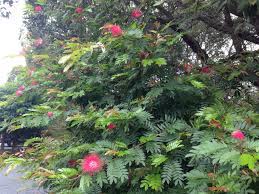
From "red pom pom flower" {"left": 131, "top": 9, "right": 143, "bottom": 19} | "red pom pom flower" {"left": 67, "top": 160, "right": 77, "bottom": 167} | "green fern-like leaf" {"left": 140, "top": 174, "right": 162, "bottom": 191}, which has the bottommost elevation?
"green fern-like leaf" {"left": 140, "top": 174, "right": 162, "bottom": 191}

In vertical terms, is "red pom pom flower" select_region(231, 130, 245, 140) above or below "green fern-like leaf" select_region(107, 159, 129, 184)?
above

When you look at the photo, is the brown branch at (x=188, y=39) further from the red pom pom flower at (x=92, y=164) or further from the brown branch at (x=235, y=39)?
the red pom pom flower at (x=92, y=164)

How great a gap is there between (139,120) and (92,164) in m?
0.52

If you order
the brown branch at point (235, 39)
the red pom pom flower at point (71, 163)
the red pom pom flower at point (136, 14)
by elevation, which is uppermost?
the red pom pom flower at point (136, 14)

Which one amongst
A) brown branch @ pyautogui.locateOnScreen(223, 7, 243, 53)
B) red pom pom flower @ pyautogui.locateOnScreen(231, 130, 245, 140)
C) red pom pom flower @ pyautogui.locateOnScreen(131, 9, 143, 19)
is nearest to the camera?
red pom pom flower @ pyautogui.locateOnScreen(231, 130, 245, 140)

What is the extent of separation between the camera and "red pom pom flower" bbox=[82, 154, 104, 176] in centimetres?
232

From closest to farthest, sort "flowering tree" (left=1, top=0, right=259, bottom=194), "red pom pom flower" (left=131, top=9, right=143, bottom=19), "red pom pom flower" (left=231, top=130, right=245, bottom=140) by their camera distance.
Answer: "red pom pom flower" (left=231, top=130, right=245, bottom=140)
"flowering tree" (left=1, top=0, right=259, bottom=194)
"red pom pom flower" (left=131, top=9, right=143, bottom=19)

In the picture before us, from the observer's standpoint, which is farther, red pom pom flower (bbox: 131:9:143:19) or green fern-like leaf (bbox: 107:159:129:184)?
red pom pom flower (bbox: 131:9:143:19)

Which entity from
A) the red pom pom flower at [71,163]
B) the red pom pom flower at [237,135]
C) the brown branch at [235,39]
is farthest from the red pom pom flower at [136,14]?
the red pom pom flower at [237,135]

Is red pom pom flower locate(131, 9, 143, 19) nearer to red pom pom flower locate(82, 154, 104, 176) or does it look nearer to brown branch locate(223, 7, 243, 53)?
brown branch locate(223, 7, 243, 53)

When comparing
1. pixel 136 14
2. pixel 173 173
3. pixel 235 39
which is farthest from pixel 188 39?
pixel 173 173

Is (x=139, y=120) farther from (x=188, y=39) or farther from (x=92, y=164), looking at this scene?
(x=188, y=39)

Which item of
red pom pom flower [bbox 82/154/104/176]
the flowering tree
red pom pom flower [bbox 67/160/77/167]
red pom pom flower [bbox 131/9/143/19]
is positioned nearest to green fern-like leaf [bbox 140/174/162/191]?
the flowering tree

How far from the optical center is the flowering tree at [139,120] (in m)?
2.23
